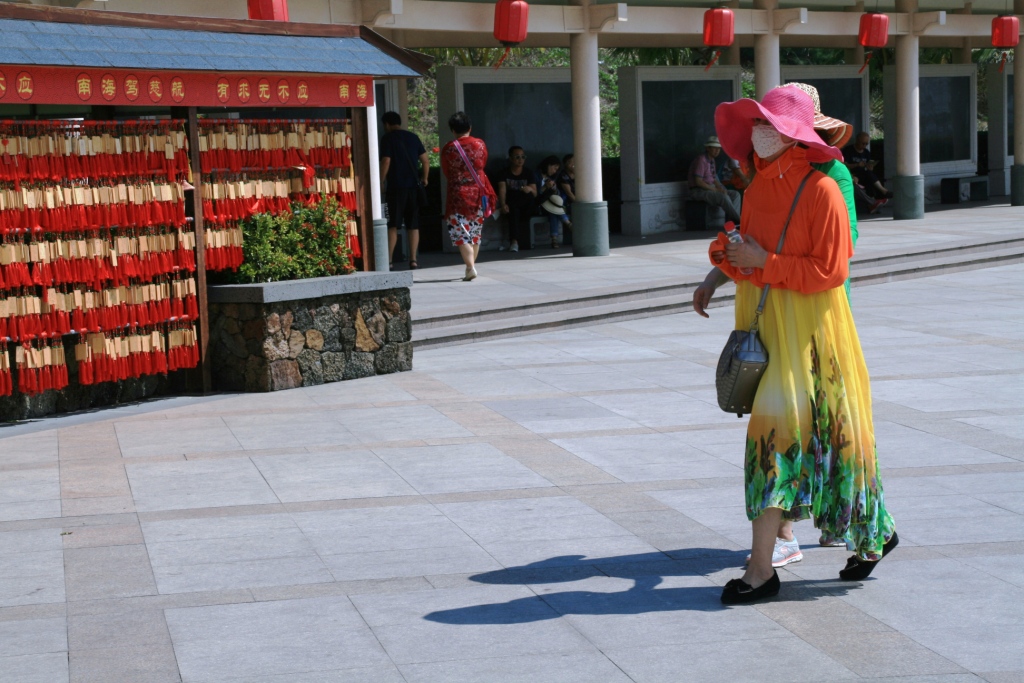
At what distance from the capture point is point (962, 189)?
78.7 ft

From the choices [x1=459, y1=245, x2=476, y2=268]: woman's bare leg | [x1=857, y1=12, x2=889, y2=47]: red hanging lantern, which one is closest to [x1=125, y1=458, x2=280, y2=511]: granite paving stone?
[x1=459, y1=245, x2=476, y2=268]: woman's bare leg

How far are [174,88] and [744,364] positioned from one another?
17.5ft

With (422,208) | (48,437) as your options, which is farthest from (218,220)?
(422,208)

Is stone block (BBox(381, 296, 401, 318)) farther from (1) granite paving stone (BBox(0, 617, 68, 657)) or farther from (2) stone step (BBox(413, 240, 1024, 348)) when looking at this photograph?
(1) granite paving stone (BBox(0, 617, 68, 657))

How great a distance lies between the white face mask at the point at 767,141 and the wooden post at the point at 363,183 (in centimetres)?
573

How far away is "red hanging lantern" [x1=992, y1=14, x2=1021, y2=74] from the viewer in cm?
2078

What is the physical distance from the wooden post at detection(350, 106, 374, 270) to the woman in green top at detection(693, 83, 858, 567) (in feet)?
17.8

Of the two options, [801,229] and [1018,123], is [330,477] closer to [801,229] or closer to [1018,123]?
[801,229]

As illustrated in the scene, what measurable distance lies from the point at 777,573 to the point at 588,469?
1887mm

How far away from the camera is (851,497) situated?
4.79 m

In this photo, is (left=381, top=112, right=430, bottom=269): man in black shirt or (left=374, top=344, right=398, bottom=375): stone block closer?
(left=374, top=344, right=398, bottom=375): stone block

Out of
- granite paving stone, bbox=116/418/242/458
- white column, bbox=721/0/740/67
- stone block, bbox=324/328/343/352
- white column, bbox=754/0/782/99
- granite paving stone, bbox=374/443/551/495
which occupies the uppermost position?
white column, bbox=721/0/740/67

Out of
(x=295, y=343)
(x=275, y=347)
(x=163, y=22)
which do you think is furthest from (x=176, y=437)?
(x=163, y=22)

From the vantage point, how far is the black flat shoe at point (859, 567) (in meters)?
4.98
